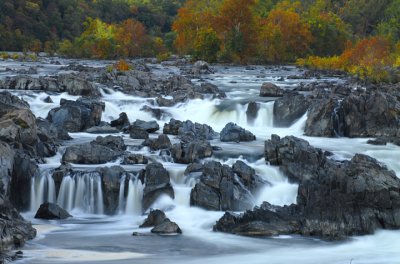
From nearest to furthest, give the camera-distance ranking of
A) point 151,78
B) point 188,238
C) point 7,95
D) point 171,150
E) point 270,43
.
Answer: point 188,238, point 171,150, point 7,95, point 151,78, point 270,43

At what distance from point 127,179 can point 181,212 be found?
202cm

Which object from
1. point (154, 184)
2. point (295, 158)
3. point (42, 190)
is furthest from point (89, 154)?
point (295, 158)

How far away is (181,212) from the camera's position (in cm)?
2005

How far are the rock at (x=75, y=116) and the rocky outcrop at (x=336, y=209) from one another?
39.7 feet

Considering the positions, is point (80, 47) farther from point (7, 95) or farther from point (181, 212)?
point (181, 212)

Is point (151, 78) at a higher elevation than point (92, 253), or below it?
higher

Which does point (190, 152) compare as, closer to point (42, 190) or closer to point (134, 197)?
point (134, 197)

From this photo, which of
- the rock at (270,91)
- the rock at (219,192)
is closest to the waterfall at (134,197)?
the rock at (219,192)

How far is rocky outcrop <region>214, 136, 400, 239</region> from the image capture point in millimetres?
18172

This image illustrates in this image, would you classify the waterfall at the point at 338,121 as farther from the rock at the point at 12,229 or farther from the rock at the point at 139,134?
the rock at the point at 12,229

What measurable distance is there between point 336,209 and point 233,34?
55.8 metres

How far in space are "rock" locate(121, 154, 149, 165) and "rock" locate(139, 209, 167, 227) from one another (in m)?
4.21

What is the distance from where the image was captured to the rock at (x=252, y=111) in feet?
109

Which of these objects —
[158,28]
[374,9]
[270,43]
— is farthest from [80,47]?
[374,9]
